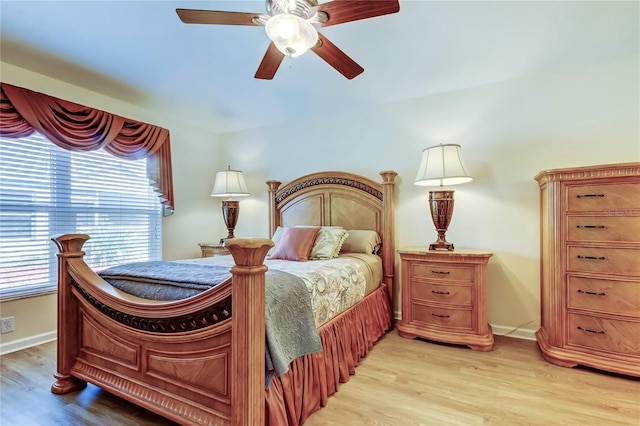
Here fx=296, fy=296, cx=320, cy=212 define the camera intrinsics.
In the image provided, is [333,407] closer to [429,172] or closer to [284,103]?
[429,172]

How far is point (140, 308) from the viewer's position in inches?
61.2

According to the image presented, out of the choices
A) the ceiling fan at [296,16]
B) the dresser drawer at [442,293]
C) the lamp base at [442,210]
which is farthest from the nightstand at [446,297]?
the ceiling fan at [296,16]

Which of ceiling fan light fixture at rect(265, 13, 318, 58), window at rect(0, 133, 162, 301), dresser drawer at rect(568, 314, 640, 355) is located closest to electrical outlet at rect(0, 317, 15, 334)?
window at rect(0, 133, 162, 301)

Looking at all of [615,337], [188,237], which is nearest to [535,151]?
[615,337]

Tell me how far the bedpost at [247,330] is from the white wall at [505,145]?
2.25 m

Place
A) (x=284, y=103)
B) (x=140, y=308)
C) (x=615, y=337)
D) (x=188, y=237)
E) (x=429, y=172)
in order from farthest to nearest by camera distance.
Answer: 1. (x=188, y=237)
2. (x=284, y=103)
3. (x=429, y=172)
4. (x=615, y=337)
5. (x=140, y=308)

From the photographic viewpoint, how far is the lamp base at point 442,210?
8.68ft

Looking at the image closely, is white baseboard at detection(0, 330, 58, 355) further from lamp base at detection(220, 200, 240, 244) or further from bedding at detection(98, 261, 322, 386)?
lamp base at detection(220, 200, 240, 244)

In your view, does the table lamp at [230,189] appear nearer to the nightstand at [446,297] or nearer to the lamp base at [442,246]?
the nightstand at [446,297]

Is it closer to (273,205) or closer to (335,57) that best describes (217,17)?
(335,57)

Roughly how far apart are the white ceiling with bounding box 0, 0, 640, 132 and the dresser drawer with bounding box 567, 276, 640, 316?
1737 millimetres

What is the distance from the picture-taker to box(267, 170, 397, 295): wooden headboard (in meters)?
3.12

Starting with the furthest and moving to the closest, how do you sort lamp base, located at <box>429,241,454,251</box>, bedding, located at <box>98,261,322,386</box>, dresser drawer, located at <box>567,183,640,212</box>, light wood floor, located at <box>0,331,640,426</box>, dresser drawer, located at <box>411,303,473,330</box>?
lamp base, located at <box>429,241,454,251</box>
dresser drawer, located at <box>411,303,473,330</box>
dresser drawer, located at <box>567,183,640,212</box>
light wood floor, located at <box>0,331,640,426</box>
bedding, located at <box>98,261,322,386</box>

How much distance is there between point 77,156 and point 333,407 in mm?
3220
